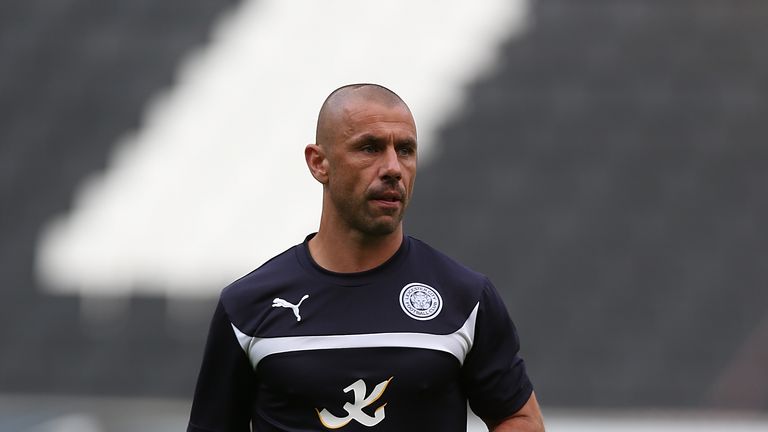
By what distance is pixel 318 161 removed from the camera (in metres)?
2.79

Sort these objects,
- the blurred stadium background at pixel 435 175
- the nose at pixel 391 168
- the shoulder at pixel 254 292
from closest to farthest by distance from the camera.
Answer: the nose at pixel 391 168, the shoulder at pixel 254 292, the blurred stadium background at pixel 435 175

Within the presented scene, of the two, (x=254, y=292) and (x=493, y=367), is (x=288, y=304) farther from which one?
(x=493, y=367)

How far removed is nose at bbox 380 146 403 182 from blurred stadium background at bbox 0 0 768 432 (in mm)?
7448

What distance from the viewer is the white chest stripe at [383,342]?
266cm

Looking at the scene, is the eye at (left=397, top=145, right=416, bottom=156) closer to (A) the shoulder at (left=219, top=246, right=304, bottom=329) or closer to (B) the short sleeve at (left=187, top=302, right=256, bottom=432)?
(A) the shoulder at (left=219, top=246, right=304, bottom=329)

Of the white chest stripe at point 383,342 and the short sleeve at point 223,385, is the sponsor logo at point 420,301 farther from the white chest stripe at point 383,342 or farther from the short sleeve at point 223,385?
the short sleeve at point 223,385

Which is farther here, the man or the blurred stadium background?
the blurred stadium background

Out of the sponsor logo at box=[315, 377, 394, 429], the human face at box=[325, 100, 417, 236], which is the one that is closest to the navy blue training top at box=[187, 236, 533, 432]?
the sponsor logo at box=[315, 377, 394, 429]

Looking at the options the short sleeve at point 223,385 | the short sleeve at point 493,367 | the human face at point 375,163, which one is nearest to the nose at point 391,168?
the human face at point 375,163

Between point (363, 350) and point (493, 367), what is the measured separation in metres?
0.27

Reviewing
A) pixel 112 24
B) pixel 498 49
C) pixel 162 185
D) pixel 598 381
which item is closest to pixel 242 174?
pixel 162 185

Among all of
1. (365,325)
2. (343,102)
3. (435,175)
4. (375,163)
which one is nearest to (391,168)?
(375,163)

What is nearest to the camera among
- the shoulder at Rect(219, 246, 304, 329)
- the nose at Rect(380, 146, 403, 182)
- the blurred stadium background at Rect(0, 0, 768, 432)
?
the nose at Rect(380, 146, 403, 182)

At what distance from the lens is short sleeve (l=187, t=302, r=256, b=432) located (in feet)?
9.12
